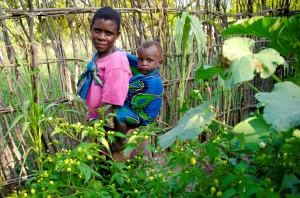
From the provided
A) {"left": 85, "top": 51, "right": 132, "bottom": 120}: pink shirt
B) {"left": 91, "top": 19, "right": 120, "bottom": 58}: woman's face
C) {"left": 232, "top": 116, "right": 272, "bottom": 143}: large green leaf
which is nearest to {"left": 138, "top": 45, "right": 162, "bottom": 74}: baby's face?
{"left": 85, "top": 51, "right": 132, "bottom": 120}: pink shirt

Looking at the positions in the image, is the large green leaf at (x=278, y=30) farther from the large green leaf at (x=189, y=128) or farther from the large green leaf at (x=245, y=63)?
the large green leaf at (x=189, y=128)

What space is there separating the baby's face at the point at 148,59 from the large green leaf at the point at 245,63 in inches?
40.5

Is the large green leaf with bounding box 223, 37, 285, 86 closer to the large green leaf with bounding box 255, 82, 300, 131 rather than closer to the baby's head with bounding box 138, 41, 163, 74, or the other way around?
the large green leaf with bounding box 255, 82, 300, 131

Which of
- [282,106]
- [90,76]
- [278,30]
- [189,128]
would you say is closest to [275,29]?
[278,30]

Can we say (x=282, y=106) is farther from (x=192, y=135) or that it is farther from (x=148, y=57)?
(x=148, y=57)

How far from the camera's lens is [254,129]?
102 cm

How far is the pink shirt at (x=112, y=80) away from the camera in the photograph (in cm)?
195

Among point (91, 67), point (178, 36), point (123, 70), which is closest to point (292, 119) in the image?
point (178, 36)

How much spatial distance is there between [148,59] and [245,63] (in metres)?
1.15

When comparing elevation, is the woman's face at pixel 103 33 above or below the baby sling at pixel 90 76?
above

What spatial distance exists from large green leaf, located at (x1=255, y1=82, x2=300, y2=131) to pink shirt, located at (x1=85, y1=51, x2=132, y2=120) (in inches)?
42.7

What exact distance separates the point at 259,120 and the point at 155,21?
2.21 meters

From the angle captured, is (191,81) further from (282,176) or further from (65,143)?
(282,176)

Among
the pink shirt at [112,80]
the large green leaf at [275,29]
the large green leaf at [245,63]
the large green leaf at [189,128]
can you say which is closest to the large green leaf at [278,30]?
the large green leaf at [275,29]
